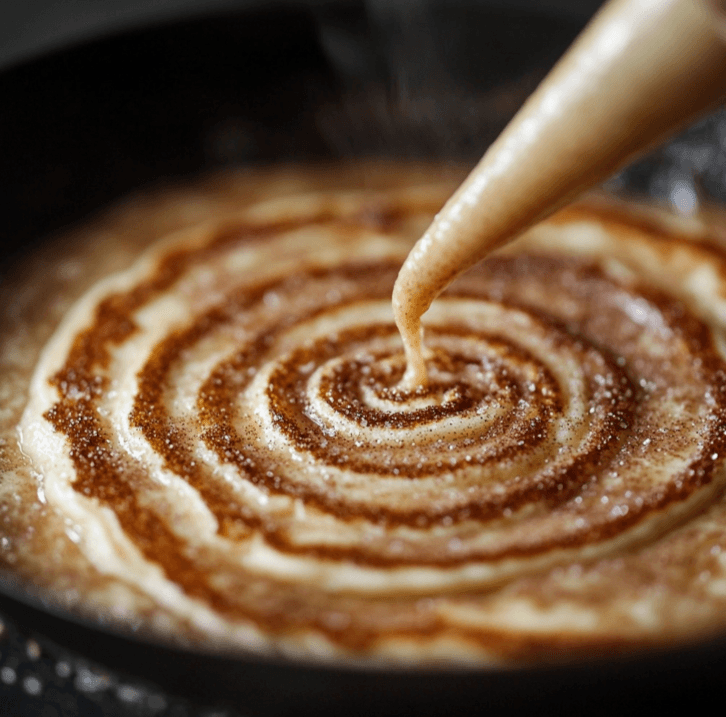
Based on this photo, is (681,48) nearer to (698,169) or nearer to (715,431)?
(715,431)

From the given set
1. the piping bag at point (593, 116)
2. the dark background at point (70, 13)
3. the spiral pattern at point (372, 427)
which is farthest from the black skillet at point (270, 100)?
the piping bag at point (593, 116)

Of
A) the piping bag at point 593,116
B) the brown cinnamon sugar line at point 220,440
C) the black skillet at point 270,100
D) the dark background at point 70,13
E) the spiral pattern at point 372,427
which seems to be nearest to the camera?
the piping bag at point 593,116

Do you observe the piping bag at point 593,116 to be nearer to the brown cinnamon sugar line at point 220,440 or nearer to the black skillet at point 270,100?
the brown cinnamon sugar line at point 220,440

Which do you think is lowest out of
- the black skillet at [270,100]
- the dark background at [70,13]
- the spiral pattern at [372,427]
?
the spiral pattern at [372,427]

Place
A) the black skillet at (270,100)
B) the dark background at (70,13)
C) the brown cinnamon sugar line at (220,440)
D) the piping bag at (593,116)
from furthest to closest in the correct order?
the dark background at (70,13) → the black skillet at (270,100) → the brown cinnamon sugar line at (220,440) → the piping bag at (593,116)

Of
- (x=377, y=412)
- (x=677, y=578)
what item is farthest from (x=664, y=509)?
(x=377, y=412)

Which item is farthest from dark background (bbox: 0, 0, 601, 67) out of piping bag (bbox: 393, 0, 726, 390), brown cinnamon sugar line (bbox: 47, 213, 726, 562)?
piping bag (bbox: 393, 0, 726, 390)
